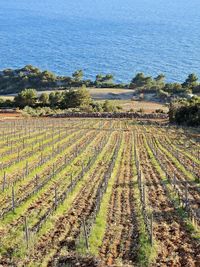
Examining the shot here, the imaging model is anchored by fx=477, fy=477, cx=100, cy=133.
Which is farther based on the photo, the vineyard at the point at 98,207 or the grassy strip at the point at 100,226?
the grassy strip at the point at 100,226

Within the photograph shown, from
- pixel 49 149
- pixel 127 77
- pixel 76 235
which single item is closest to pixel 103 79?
pixel 127 77

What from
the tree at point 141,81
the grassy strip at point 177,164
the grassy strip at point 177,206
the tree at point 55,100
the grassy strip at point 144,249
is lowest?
the grassy strip at point 144,249

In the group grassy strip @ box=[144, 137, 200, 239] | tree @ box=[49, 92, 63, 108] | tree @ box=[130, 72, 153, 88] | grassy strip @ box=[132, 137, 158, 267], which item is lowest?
grassy strip @ box=[132, 137, 158, 267]

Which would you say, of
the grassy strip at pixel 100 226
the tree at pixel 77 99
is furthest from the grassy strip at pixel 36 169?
the tree at pixel 77 99

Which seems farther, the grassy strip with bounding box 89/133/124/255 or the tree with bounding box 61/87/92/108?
the tree with bounding box 61/87/92/108

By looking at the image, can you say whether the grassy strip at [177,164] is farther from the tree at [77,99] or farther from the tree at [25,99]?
the tree at [25,99]

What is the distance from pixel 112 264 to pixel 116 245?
64.1 inches

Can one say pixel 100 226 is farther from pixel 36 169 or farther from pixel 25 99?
pixel 25 99

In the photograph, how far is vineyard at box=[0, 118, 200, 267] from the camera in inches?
591

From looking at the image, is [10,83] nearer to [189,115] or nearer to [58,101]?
[58,101]

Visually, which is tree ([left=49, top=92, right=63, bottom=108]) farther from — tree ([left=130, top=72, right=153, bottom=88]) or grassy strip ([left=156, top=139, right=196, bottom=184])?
grassy strip ([left=156, top=139, right=196, bottom=184])

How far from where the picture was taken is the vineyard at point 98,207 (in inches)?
591

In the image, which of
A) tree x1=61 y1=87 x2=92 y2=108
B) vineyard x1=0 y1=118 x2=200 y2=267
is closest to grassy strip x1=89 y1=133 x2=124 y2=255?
vineyard x1=0 y1=118 x2=200 y2=267

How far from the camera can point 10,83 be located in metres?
159
